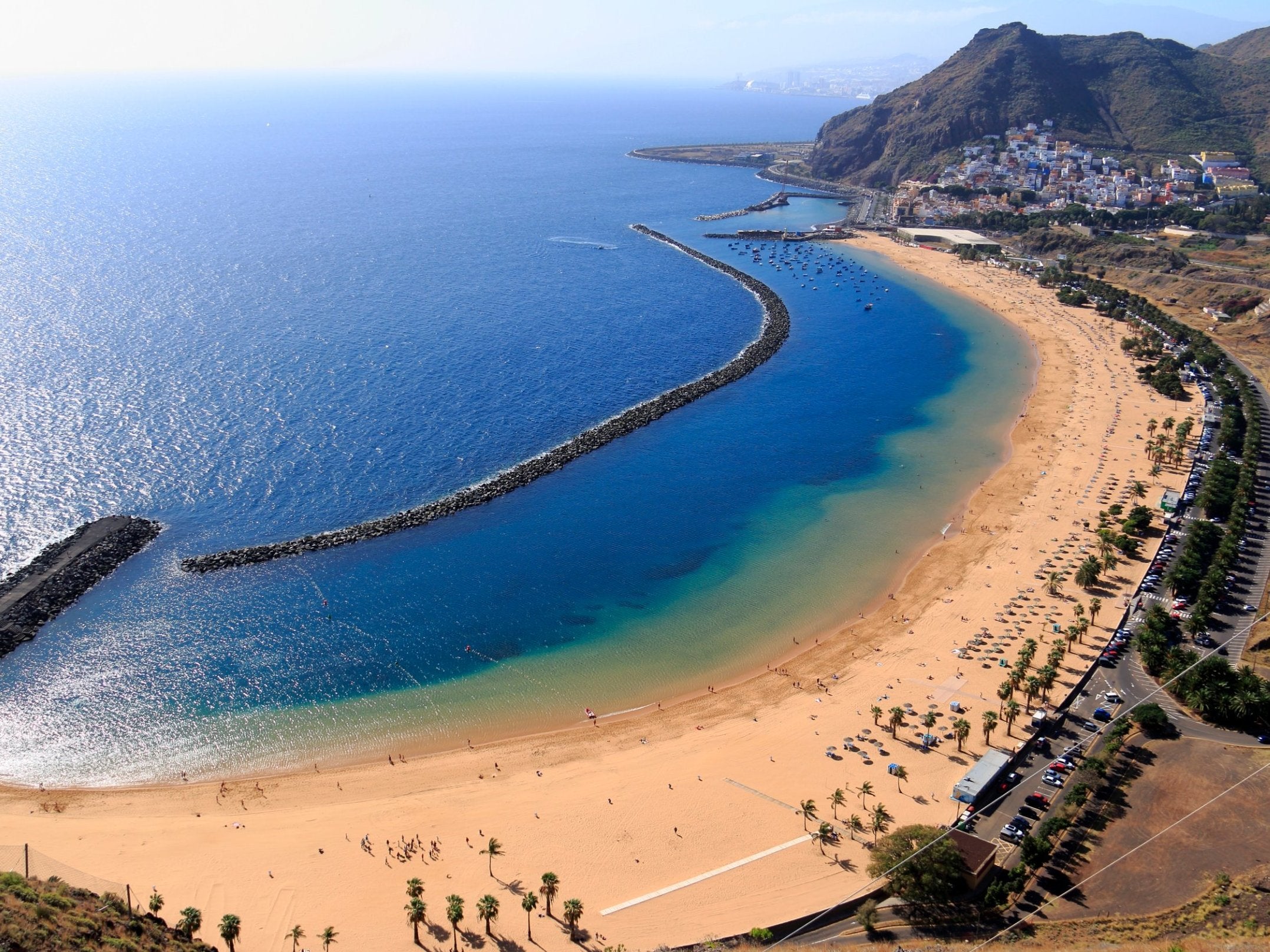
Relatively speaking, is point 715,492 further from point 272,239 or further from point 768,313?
point 272,239

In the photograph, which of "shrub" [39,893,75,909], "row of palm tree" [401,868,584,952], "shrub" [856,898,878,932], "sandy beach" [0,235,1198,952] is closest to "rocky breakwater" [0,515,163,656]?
"sandy beach" [0,235,1198,952]

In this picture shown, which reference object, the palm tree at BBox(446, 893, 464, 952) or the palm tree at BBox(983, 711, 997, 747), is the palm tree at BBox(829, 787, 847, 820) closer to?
the palm tree at BBox(983, 711, 997, 747)

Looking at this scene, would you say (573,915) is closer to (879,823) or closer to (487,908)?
(487,908)

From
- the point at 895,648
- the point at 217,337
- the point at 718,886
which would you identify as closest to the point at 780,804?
the point at 718,886

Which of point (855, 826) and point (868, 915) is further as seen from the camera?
point (855, 826)

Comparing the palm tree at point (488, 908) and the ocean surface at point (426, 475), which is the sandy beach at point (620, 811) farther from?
the ocean surface at point (426, 475)

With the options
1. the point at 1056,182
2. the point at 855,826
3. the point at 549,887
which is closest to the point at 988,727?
the point at 855,826
